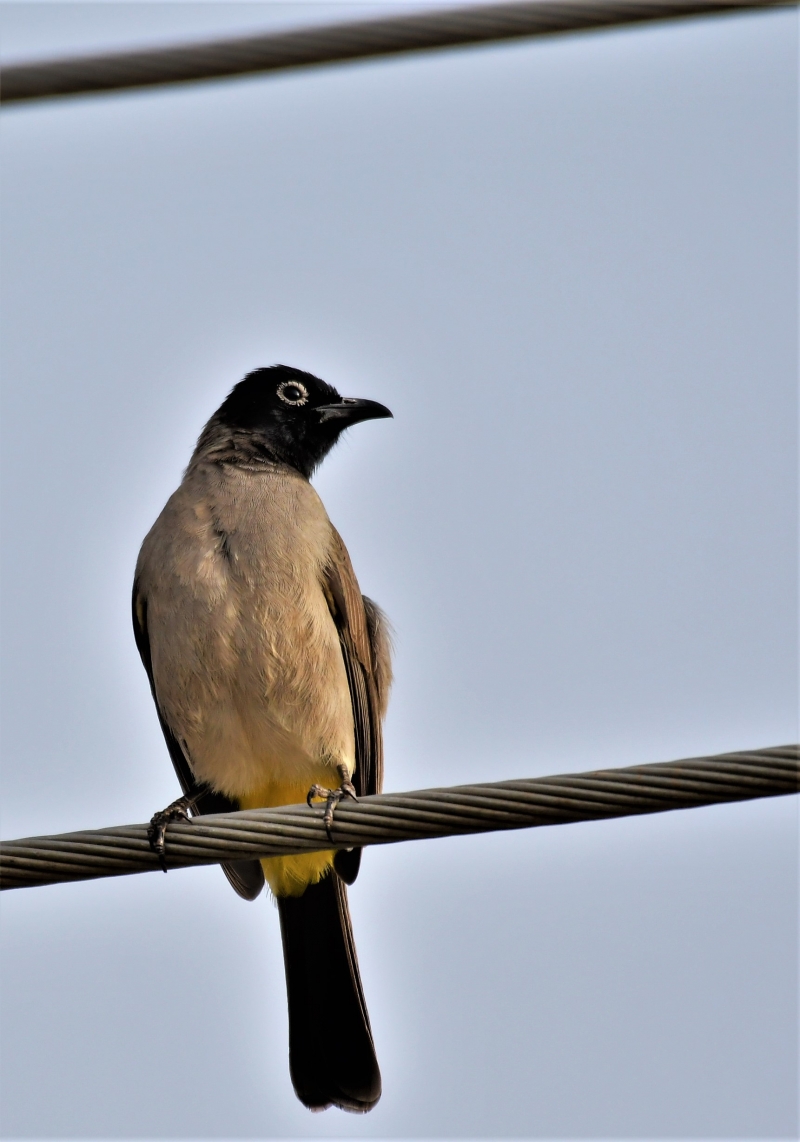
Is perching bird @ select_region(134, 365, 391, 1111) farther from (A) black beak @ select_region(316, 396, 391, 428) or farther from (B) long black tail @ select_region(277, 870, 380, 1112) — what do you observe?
(A) black beak @ select_region(316, 396, 391, 428)

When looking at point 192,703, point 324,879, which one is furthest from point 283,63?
point 324,879

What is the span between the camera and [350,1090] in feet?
22.4

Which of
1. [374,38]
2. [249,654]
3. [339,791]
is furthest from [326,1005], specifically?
[374,38]

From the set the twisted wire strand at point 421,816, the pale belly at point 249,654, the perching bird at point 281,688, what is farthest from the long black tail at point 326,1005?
the twisted wire strand at point 421,816

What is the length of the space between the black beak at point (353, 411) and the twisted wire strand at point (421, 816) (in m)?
3.60

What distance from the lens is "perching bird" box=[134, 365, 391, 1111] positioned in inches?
259

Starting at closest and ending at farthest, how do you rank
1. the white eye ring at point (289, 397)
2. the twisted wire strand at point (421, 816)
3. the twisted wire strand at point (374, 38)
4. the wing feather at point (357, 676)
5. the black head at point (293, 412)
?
the twisted wire strand at point (421, 816), the twisted wire strand at point (374, 38), the wing feather at point (357, 676), the black head at point (293, 412), the white eye ring at point (289, 397)

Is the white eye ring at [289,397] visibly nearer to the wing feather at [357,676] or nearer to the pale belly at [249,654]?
the wing feather at [357,676]

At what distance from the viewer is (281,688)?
21.7ft

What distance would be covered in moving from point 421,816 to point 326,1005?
9.32ft

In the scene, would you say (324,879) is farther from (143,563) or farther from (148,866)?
(148,866)

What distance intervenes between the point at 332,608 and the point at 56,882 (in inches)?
104

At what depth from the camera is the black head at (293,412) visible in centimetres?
805

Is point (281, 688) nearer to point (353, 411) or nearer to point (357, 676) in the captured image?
point (357, 676)
